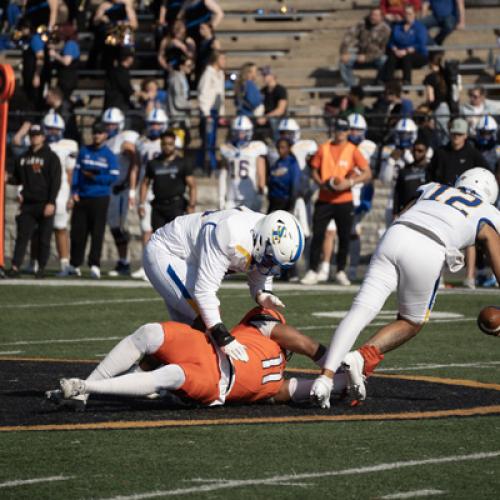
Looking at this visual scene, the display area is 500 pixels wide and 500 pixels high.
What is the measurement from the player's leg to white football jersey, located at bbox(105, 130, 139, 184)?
36.1ft

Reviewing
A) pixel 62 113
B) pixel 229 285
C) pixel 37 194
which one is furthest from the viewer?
pixel 62 113

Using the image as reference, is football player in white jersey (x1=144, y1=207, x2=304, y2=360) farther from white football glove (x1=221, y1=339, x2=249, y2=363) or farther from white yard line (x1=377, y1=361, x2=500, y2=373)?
white yard line (x1=377, y1=361, x2=500, y2=373)

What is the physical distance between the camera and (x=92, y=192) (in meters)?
19.5

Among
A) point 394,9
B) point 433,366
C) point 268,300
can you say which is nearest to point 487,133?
point 394,9

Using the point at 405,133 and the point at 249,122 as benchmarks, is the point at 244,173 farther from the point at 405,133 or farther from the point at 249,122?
the point at 405,133

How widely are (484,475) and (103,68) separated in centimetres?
2002

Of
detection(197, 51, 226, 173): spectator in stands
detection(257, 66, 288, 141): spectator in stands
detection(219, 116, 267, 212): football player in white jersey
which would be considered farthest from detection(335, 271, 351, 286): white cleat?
detection(197, 51, 226, 173): spectator in stands

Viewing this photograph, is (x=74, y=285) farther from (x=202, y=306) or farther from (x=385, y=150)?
(x=202, y=306)

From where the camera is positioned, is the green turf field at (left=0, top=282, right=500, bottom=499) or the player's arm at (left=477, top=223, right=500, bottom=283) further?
the player's arm at (left=477, top=223, right=500, bottom=283)

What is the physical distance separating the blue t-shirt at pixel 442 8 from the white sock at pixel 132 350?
54.1 ft

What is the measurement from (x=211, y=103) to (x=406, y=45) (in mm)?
3125

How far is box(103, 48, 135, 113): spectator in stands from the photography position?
24172 millimetres

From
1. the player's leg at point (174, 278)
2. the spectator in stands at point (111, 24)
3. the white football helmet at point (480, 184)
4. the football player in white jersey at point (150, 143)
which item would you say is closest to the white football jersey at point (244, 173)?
the football player in white jersey at point (150, 143)

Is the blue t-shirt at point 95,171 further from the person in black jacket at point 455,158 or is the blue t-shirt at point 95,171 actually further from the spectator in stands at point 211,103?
the person in black jacket at point 455,158
